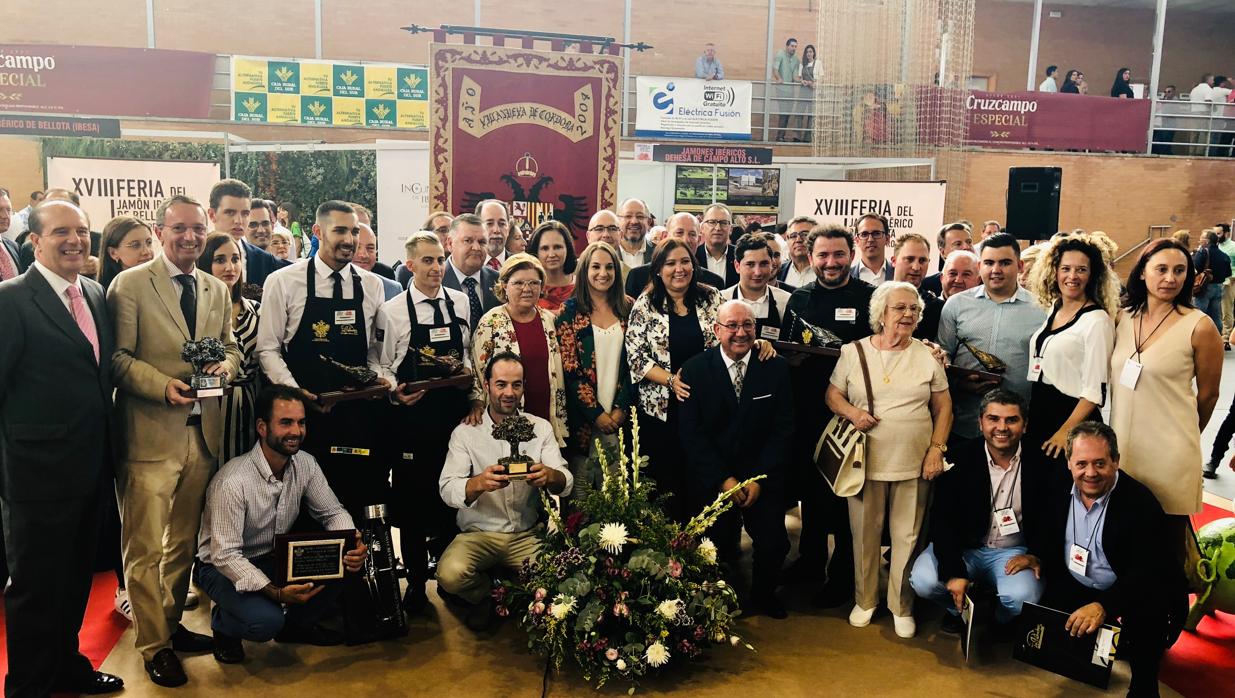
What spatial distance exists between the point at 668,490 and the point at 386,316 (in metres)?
1.58

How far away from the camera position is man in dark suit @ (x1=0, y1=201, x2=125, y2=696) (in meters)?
2.89

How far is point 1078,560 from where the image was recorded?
11.6ft

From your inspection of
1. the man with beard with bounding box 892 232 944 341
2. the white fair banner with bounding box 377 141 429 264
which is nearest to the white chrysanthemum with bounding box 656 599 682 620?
the man with beard with bounding box 892 232 944 341

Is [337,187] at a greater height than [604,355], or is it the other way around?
[337,187]

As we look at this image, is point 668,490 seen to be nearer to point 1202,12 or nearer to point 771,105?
point 771,105

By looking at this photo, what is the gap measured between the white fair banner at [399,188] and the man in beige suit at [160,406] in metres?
6.11

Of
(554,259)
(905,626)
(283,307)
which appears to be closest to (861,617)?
(905,626)

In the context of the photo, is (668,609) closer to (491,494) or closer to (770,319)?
(491,494)

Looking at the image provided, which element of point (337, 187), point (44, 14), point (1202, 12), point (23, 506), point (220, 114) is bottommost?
point (23, 506)

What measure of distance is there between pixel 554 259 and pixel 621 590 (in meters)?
1.88

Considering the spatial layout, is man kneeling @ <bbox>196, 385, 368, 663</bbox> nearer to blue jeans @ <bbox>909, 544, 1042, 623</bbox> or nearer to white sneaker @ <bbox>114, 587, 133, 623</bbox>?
white sneaker @ <bbox>114, 587, 133, 623</bbox>

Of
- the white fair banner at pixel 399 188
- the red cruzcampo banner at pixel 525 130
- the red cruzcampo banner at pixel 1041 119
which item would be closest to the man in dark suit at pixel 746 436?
the red cruzcampo banner at pixel 525 130

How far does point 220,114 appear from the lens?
14453 mm

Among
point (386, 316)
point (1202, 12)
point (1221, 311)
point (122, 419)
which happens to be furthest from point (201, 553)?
point (1202, 12)
